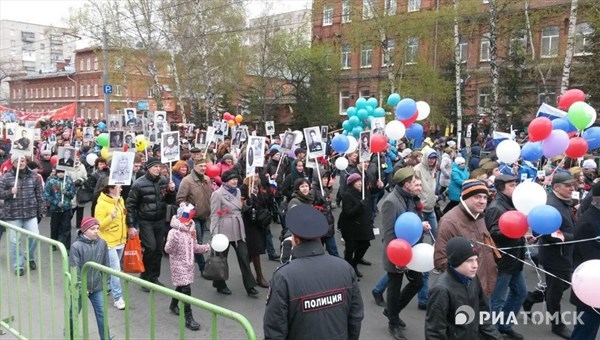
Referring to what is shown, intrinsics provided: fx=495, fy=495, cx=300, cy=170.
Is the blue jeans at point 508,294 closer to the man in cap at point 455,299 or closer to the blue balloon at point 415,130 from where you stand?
the man in cap at point 455,299

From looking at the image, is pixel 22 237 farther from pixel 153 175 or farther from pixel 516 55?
pixel 516 55

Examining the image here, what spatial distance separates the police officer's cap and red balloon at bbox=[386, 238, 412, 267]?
1.75 meters

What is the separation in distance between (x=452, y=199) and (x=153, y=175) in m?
5.70

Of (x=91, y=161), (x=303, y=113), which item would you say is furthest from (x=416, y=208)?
(x=303, y=113)

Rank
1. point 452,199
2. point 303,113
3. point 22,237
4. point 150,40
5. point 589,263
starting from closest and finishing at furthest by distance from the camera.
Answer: point 589,263 < point 22,237 < point 452,199 < point 150,40 < point 303,113

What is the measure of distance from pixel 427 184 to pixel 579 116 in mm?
2354

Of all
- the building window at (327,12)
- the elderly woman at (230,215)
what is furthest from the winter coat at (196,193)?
the building window at (327,12)

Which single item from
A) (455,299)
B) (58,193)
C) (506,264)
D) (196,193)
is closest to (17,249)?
(196,193)

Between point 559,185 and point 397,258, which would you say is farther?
point 559,185

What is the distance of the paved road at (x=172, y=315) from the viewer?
440 cm

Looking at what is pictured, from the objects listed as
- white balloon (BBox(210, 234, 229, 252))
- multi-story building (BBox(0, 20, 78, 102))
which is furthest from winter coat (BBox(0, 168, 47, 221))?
multi-story building (BBox(0, 20, 78, 102))

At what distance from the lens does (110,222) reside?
20.3 ft

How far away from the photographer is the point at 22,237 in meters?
4.71

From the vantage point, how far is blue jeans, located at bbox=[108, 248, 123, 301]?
5617mm
